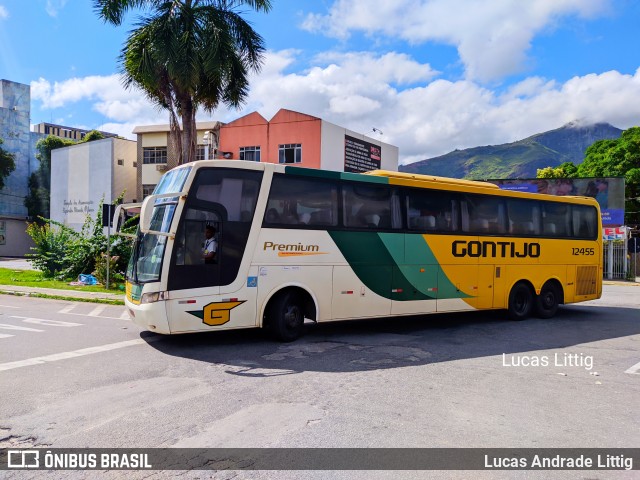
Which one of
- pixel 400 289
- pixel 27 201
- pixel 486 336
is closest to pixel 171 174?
pixel 400 289

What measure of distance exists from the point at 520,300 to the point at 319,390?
28.7 feet

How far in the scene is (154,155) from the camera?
47.3 meters

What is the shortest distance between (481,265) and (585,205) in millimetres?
4855

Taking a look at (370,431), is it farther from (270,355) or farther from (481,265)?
(481,265)

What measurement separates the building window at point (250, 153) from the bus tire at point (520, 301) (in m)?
30.1

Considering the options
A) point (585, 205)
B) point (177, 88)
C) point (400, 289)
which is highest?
point (177, 88)

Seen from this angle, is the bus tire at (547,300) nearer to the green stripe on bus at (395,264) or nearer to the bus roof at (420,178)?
the bus roof at (420,178)

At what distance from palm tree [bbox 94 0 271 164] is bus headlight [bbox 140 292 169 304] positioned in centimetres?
1054

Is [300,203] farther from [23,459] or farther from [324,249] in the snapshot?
[23,459]

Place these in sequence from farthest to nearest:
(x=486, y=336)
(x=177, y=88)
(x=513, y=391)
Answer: (x=177, y=88)
(x=486, y=336)
(x=513, y=391)

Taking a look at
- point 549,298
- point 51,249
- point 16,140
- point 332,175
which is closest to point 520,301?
point 549,298

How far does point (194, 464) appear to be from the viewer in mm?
4234

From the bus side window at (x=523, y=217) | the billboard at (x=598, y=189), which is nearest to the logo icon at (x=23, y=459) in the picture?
the bus side window at (x=523, y=217)

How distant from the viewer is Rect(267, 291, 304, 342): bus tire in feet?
30.1
